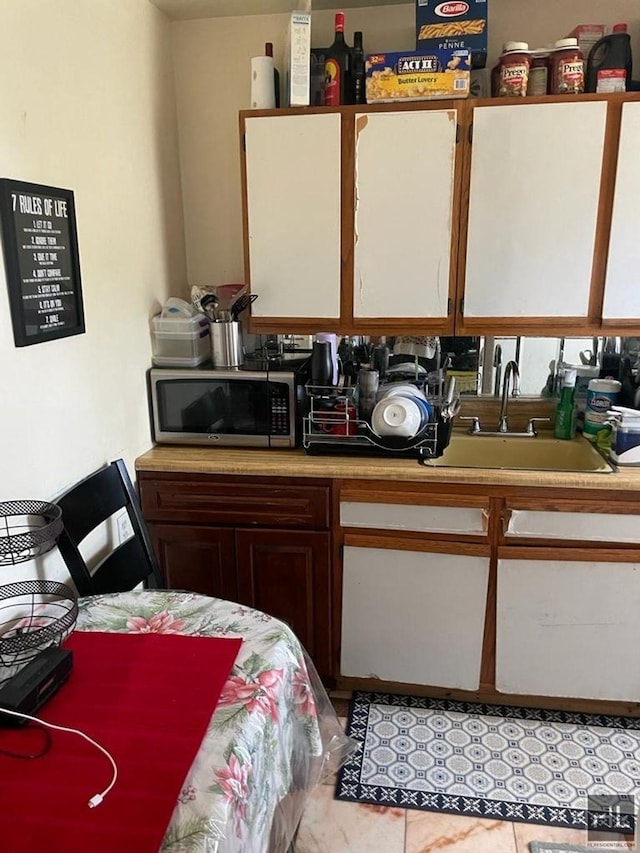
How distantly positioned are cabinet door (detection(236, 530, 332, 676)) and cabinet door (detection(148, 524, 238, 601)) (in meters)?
0.04

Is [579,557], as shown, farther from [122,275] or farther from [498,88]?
[122,275]

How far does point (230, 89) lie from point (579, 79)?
4.15ft

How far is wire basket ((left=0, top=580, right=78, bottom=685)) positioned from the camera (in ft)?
4.26

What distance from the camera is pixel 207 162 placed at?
8.40 ft

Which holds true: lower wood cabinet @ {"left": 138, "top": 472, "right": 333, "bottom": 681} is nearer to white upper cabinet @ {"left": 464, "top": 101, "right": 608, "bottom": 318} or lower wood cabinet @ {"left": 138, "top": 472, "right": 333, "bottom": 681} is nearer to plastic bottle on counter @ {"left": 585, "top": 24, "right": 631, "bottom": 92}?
white upper cabinet @ {"left": 464, "top": 101, "right": 608, "bottom": 318}

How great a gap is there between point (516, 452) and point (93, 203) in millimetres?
1709

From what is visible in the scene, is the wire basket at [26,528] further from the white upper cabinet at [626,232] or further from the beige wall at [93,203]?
the white upper cabinet at [626,232]

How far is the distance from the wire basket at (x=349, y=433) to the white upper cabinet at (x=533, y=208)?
0.45 meters

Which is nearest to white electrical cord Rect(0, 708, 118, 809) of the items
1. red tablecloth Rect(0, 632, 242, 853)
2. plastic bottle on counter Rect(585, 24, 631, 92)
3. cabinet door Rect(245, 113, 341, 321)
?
red tablecloth Rect(0, 632, 242, 853)

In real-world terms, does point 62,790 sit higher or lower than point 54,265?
lower

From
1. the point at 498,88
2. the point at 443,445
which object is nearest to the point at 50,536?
the point at 443,445

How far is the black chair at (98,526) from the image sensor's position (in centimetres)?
173

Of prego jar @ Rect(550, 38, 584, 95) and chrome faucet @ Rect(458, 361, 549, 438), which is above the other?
prego jar @ Rect(550, 38, 584, 95)

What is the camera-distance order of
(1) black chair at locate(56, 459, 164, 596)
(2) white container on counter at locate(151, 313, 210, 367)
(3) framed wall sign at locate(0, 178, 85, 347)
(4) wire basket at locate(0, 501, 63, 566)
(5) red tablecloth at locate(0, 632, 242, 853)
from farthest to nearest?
(2) white container on counter at locate(151, 313, 210, 367)
(1) black chair at locate(56, 459, 164, 596)
(3) framed wall sign at locate(0, 178, 85, 347)
(4) wire basket at locate(0, 501, 63, 566)
(5) red tablecloth at locate(0, 632, 242, 853)
